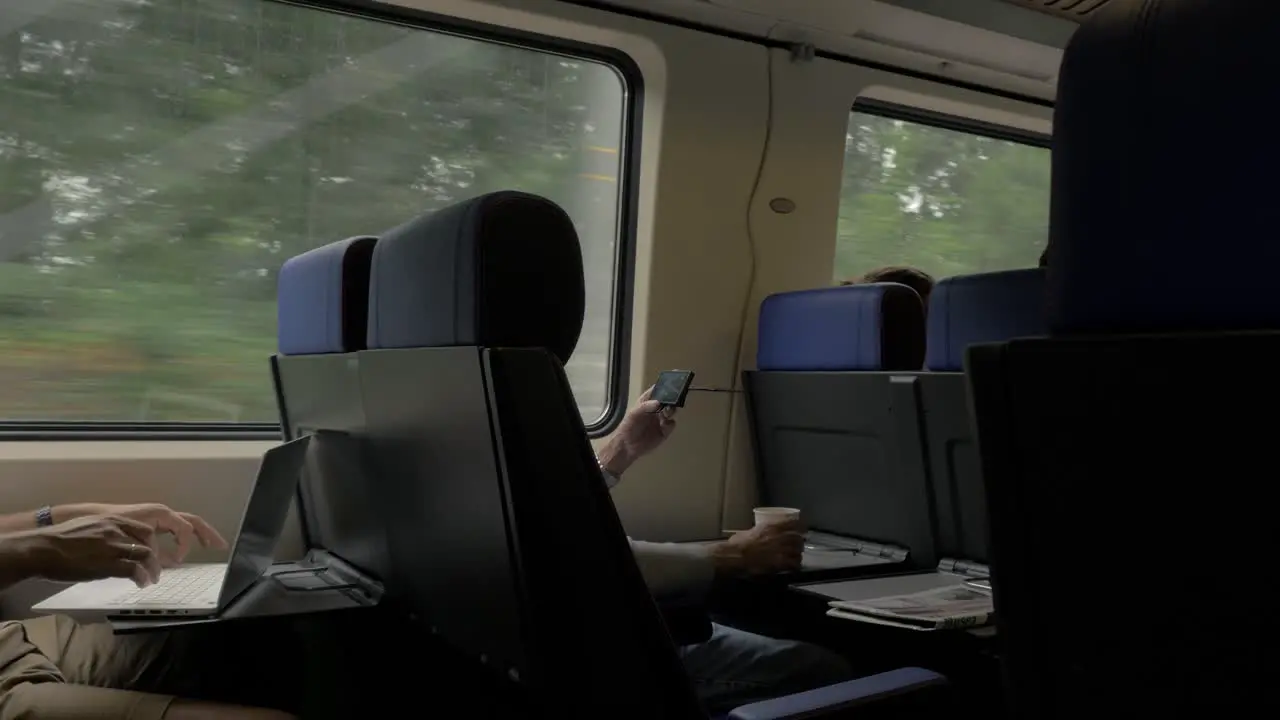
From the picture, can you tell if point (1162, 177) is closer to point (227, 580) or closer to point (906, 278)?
point (227, 580)

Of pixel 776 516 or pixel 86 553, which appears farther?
pixel 776 516

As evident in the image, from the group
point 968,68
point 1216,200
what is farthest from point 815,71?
point 1216,200

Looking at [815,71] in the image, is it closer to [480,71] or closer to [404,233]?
[480,71]

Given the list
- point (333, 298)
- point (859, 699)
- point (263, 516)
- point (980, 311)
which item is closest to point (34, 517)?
point (263, 516)

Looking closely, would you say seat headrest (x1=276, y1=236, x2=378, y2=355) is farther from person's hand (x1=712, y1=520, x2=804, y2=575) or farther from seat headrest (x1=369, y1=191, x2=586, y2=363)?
person's hand (x1=712, y1=520, x2=804, y2=575)

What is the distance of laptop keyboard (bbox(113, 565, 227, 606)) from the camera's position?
4.95 feet

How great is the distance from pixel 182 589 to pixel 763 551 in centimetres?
106

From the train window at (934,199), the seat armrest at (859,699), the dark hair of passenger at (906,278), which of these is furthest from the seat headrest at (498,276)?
the train window at (934,199)

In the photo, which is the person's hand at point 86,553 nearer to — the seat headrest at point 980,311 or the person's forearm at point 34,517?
the person's forearm at point 34,517

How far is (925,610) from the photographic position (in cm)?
163

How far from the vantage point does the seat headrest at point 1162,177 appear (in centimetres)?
70

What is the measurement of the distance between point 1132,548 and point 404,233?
95 cm

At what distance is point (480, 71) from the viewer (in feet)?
8.98

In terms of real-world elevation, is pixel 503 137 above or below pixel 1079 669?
above
